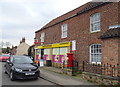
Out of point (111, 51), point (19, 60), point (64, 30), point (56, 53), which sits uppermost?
point (64, 30)

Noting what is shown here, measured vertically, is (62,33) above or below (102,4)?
below

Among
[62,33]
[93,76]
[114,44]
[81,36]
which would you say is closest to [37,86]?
[93,76]

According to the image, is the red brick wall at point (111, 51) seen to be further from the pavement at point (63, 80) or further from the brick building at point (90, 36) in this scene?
the pavement at point (63, 80)

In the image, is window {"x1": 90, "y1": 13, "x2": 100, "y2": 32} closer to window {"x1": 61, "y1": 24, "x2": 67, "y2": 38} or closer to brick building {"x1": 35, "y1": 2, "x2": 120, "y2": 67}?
brick building {"x1": 35, "y1": 2, "x2": 120, "y2": 67}

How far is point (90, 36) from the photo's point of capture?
36.6 ft

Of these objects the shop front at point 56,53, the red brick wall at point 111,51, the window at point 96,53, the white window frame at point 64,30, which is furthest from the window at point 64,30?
the red brick wall at point 111,51

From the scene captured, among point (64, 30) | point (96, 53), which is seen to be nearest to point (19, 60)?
point (96, 53)

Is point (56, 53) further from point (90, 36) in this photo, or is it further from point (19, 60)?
point (19, 60)

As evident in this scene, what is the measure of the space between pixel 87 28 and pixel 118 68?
5378 mm

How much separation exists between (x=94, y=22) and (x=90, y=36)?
1.28 meters

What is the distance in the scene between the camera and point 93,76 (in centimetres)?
788

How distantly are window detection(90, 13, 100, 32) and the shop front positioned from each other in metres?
3.30

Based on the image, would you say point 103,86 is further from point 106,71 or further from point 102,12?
point 102,12

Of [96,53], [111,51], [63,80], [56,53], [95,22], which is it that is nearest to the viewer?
[111,51]
